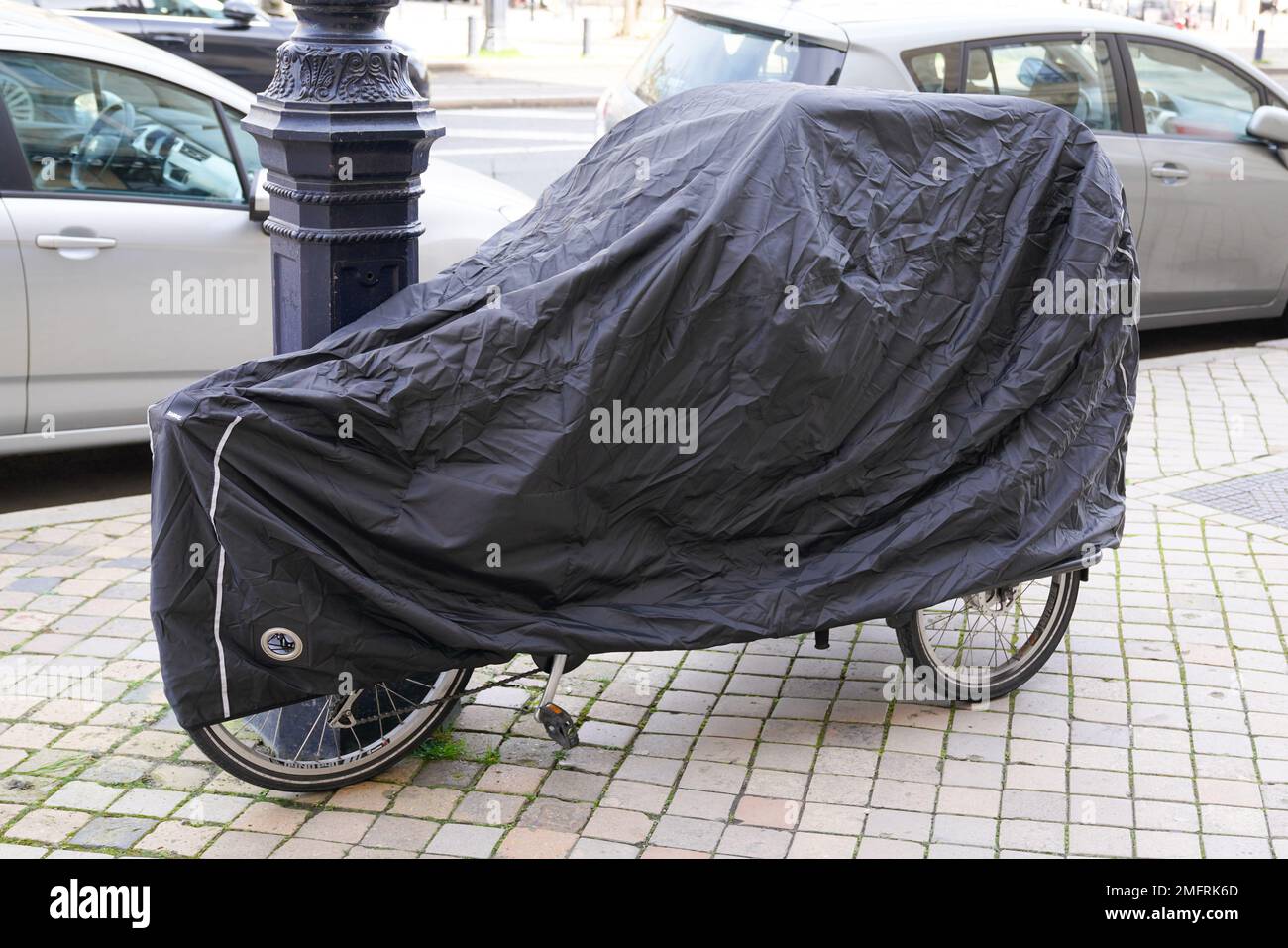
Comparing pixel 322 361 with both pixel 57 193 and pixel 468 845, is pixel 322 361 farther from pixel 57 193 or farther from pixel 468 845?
pixel 57 193

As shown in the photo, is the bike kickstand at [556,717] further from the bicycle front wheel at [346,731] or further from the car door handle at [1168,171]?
the car door handle at [1168,171]

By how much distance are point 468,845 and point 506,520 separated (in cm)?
84

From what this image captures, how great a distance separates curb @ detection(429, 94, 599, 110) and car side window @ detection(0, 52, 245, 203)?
13.3 meters

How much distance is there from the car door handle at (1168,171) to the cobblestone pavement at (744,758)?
327cm

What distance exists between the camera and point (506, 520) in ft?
12.1

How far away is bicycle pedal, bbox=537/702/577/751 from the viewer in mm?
4082

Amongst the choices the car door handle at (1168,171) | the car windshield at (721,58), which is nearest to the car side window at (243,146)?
the car windshield at (721,58)

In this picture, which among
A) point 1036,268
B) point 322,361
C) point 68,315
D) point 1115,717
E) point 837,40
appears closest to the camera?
point 322,361

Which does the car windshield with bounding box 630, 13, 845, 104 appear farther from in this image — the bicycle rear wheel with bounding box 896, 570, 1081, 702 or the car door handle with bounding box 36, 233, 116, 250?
the bicycle rear wheel with bounding box 896, 570, 1081, 702

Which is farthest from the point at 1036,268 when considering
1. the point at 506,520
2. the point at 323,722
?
the point at 323,722

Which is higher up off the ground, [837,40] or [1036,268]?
[837,40]

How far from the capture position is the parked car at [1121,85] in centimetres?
744

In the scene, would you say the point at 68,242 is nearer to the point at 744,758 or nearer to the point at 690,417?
the point at 690,417

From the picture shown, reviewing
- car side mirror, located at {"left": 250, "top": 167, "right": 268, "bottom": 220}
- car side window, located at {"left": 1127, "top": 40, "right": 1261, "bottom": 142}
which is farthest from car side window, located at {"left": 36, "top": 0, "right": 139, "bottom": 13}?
car side window, located at {"left": 1127, "top": 40, "right": 1261, "bottom": 142}
